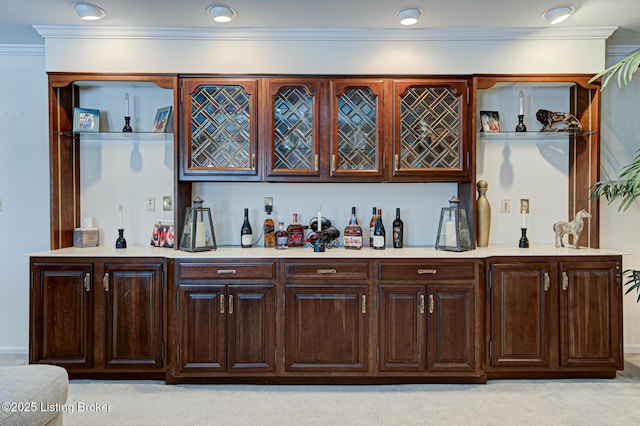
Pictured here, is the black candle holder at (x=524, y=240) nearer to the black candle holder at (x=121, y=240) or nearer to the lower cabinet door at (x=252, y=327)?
the lower cabinet door at (x=252, y=327)

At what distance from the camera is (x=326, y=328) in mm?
2688

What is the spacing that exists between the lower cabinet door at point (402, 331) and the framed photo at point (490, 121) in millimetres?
1380

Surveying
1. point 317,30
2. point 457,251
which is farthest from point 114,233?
point 457,251

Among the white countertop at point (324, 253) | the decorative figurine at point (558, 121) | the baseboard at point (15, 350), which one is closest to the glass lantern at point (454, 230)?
the white countertop at point (324, 253)

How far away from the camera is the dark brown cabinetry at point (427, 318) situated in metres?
2.69

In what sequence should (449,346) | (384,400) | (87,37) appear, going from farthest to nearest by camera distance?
(87,37)
(449,346)
(384,400)

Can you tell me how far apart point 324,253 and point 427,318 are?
2.65 ft

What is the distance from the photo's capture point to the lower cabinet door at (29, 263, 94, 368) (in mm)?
2721

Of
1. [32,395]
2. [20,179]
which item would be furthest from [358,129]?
[20,179]

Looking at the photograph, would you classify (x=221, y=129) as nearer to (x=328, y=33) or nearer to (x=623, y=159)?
(x=328, y=33)

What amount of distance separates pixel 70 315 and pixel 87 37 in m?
1.97

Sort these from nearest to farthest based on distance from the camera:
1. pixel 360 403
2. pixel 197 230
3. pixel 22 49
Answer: pixel 360 403 → pixel 197 230 → pixel 22 49

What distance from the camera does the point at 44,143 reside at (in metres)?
3.30

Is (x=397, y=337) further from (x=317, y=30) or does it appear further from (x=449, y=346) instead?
(x=317, y=30)
